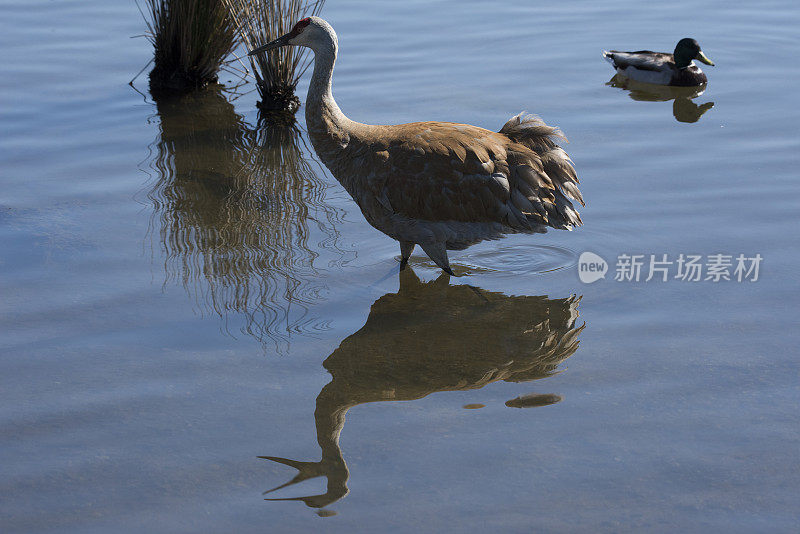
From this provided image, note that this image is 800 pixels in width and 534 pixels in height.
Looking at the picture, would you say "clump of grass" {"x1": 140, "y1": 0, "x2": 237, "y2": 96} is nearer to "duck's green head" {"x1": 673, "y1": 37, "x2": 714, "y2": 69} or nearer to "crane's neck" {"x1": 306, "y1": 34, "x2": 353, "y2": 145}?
"crane's neck" {"x1": 306, "y1": 34, "x2": 353, "y2": 145}

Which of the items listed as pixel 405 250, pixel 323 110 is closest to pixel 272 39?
pixel 323 110

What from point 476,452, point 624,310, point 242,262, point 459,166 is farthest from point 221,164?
point 476,452

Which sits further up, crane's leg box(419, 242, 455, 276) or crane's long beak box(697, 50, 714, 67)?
crane's long beak box(697, 50, 714, 67)

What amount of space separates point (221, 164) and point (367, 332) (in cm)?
321

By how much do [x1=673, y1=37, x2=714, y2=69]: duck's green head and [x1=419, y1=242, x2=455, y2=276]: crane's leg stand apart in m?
5.30

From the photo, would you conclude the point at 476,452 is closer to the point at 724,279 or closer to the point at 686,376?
the point at 686,376

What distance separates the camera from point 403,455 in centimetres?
479

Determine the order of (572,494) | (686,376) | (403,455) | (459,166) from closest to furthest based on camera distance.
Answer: (572,494)
(403,455)
(686,376)
(459,166)

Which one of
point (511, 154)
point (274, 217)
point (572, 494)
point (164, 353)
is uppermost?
point (511, 154)

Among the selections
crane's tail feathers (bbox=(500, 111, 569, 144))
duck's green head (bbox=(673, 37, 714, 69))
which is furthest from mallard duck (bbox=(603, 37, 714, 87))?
crane's tail feathers (bbox=(500, 111, 569, 144))

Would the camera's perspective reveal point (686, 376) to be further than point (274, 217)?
No

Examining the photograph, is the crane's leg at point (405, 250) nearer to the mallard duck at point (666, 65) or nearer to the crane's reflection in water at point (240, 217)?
the crane's reflection in water at point (240, 217)

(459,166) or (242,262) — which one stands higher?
(459,166)

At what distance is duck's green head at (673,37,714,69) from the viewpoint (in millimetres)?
10484
